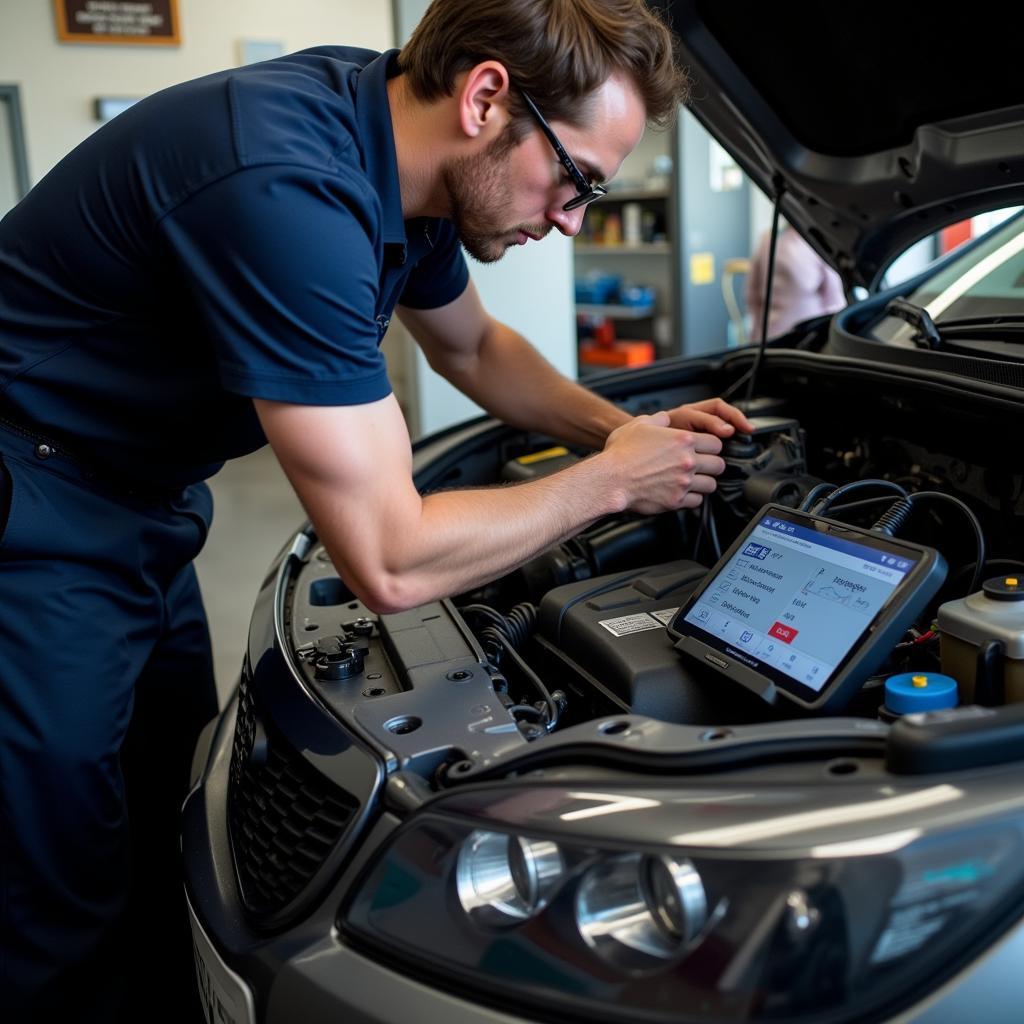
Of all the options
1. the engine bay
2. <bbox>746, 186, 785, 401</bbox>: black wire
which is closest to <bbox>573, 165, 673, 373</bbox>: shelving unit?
<bbox>746, 186, 785, 401</bbox>: black wire

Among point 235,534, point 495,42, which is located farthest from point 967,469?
point 235,534

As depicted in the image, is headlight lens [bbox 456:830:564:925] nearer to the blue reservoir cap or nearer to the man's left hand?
the blue reservoir cap

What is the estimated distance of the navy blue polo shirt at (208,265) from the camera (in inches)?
41.8

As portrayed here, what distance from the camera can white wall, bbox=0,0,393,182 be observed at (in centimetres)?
525

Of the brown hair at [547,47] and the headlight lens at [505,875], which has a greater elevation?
the brown hair at [547,47]

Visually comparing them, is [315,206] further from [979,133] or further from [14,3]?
[14,3]

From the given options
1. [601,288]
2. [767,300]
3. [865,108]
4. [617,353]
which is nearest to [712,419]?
[767,300]

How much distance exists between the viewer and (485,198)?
1.28m

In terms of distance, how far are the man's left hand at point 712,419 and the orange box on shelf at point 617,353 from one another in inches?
216

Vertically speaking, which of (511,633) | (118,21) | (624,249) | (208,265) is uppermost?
(118,21)

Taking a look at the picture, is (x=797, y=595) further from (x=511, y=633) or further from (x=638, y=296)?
(x=638, y=296)

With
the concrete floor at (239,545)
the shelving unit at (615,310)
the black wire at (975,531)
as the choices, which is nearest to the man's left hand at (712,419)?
the black wire at (975,531)

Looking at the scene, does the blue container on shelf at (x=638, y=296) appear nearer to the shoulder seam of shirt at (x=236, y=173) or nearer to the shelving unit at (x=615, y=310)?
the shelving unit at (x=615, y=310)

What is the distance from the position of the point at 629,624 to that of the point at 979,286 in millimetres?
897
